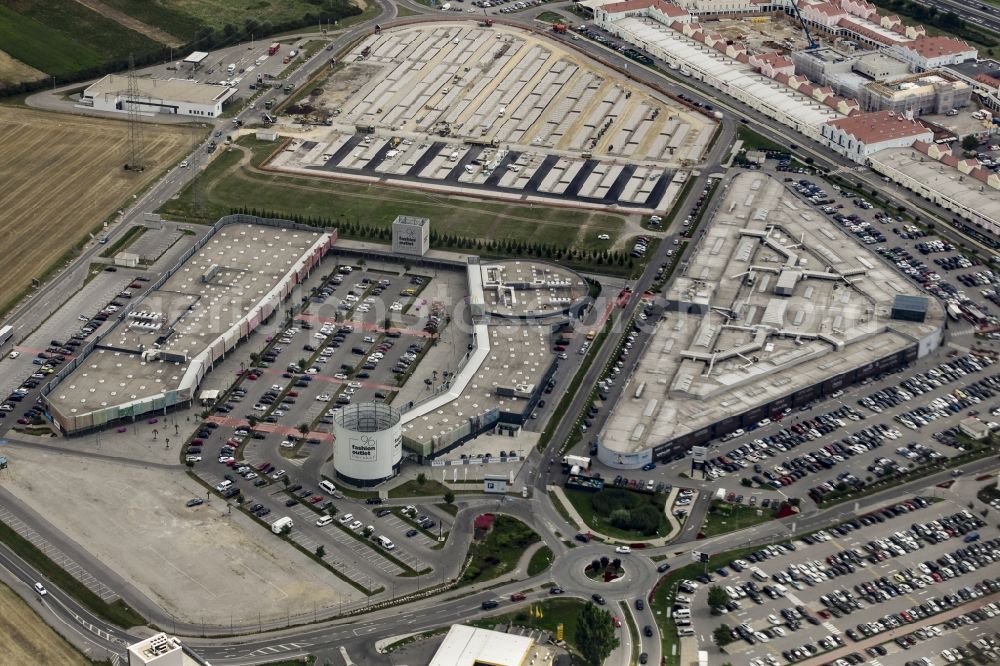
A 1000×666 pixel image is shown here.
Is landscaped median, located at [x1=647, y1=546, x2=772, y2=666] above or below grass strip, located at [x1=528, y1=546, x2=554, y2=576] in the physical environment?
above

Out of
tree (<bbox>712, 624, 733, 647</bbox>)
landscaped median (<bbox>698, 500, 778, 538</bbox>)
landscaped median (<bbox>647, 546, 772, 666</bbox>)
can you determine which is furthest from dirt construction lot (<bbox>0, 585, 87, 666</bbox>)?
landscaped median (<bbox>698, 500, 778, 538</bbox>)

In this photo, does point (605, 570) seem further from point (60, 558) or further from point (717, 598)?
point (60, 558)

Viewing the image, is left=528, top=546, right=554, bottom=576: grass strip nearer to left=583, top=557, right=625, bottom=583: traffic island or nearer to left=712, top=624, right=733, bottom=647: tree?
left=583, top=557, right=625, bottom=583: traffic island

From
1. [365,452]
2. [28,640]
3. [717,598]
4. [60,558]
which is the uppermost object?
[717,598]

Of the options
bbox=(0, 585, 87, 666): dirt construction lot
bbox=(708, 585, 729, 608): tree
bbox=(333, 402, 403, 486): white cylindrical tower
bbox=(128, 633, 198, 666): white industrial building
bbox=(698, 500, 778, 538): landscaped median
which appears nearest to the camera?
bbox=(128, 633, 198, 666): white industrial building

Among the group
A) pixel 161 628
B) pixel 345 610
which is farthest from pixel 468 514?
pixel 161 628

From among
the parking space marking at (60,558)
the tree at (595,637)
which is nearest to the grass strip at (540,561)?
the tree at (595,637)

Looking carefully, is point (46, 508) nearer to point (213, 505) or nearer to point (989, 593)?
point (213, 505)

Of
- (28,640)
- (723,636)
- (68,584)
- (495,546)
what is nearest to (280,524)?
(68,584)
